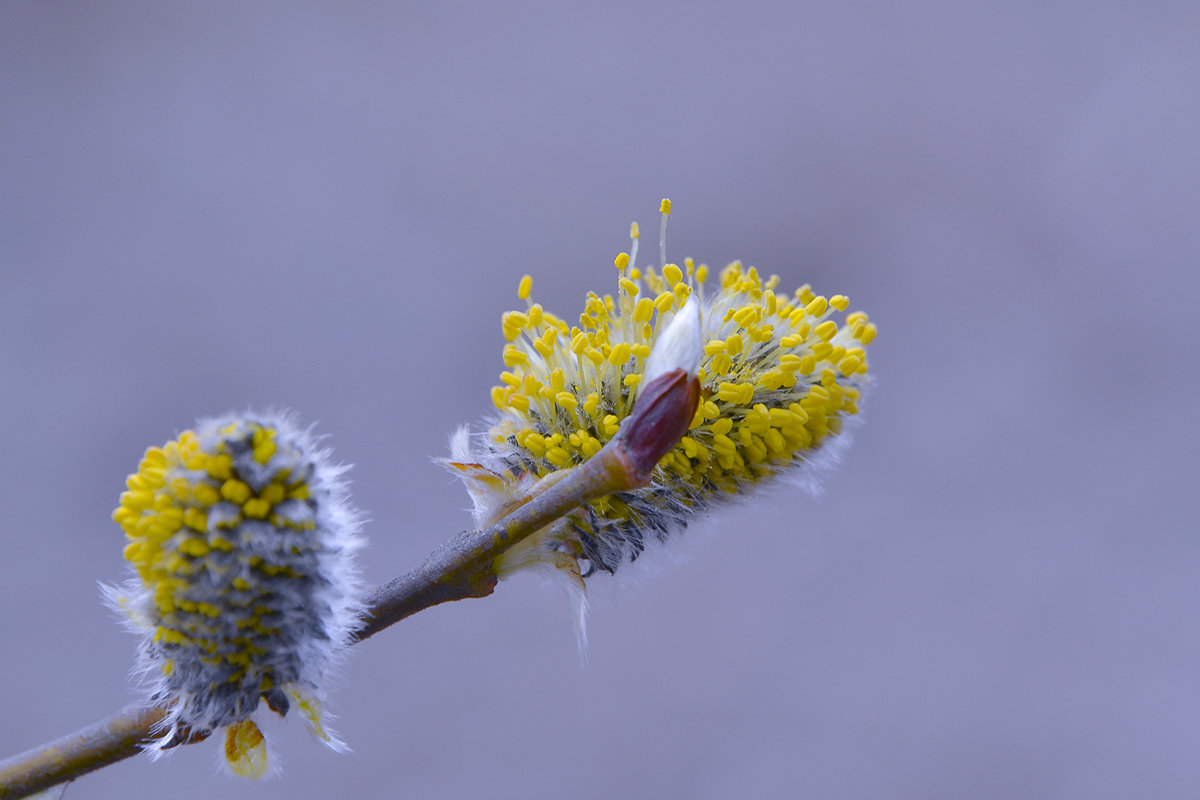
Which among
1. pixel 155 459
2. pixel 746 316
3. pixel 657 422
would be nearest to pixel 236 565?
pixel 155 459

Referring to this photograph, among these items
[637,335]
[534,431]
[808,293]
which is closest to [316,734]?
[534,431]

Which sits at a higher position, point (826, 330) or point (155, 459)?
point (155, 459)

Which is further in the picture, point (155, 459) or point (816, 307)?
point (816, 307)

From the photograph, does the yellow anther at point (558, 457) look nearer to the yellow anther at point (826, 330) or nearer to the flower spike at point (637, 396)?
the flower spike at point (637, 396)

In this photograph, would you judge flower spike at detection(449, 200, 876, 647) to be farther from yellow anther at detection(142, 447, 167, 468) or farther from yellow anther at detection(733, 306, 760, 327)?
yellow anther at detection(142, 447, 167, 468)

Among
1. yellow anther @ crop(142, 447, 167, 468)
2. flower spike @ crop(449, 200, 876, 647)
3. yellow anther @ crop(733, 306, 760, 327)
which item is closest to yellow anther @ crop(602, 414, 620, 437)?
flower spike @ crop(449, 200, 876, 647)

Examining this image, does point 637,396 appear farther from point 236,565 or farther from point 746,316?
point 236,565

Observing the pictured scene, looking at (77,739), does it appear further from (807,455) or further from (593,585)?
(807,455)

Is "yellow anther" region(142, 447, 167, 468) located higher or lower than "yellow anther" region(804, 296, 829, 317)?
higher
